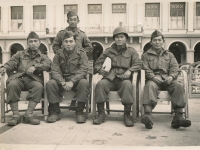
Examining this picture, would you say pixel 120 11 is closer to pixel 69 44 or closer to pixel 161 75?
pixel 69 44

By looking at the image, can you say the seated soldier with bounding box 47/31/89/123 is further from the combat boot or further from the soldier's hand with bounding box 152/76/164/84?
the soldier's hand with bounding box 152/76/164/84

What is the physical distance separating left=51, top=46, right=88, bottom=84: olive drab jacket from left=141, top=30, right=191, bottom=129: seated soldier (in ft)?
2.36

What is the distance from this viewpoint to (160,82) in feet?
9.38

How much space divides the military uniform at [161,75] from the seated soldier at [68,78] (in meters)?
0.70

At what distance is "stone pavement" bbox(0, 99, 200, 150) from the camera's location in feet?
6.69

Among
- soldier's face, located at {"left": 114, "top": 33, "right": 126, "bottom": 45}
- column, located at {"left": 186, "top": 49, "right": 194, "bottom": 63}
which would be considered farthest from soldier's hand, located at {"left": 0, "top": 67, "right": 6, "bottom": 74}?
column, located at {"left": 186, "top": 49, "right": 194, "bottom": 63}

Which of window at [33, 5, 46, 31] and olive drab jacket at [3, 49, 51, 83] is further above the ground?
window at [33, 5, 46, 31]

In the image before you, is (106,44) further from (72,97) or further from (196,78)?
(72,97)

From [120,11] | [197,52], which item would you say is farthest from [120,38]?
[197,52]

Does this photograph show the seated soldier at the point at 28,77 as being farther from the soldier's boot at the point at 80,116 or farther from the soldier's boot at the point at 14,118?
the soldier's boot at the point at 80,116

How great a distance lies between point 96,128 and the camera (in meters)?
2.65

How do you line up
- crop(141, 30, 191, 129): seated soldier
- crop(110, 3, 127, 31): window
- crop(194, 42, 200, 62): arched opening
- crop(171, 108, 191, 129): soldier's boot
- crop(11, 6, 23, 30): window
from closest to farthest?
1. crop(171, 108, 191, 129): soldier's boot
2. crop(141, 30, 191, 129): seated soldier
3. crop(11, 6, 23, 30): window
4. crop(110, 3, 127, 31): window
5. crop(194, 42, 200, 62): arched opening

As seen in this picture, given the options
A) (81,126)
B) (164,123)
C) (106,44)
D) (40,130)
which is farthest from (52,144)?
(106,44)

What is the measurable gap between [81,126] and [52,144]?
67 centimetres
